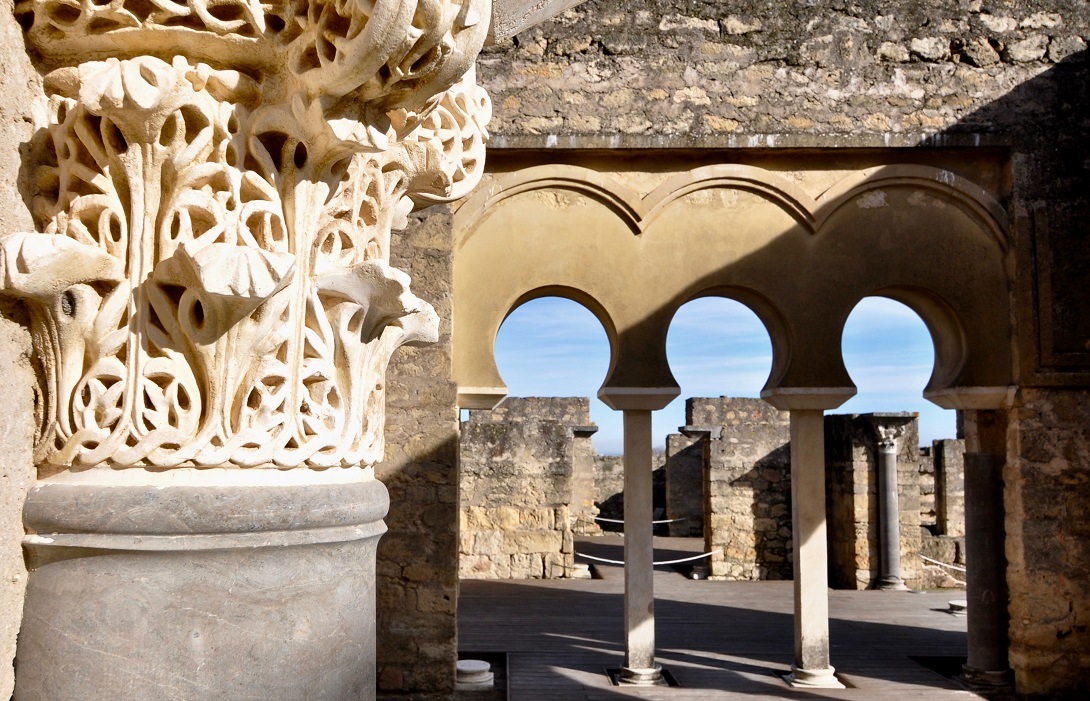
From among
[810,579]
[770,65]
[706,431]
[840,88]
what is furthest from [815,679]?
[706,431]

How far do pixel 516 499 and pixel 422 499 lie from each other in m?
5.74

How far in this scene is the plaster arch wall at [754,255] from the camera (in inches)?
265

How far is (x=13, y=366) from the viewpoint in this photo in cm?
131

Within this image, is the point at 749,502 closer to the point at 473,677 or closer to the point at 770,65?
the point at 473,677

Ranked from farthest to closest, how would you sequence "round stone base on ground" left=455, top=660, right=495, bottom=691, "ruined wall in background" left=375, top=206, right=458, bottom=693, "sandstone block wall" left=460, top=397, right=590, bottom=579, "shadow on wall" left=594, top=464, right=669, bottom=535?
"shadow on wall" left=594, top=464, right=669, bottom=535
"sandstone block wall" left=460, top=397, right=590, bottom=579
"round stone base on ground" left=455, top=660, right=495, bottom=691
"ruined wall in background" left=375, top=206, right=458, bottom=693

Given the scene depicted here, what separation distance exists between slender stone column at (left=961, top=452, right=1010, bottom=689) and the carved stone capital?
653 cm

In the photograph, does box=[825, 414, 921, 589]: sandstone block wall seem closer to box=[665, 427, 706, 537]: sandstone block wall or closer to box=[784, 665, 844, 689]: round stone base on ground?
box=[665, 427, 706, 537]: sandstone block wall

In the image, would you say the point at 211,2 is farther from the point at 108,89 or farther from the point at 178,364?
the point at 178,364

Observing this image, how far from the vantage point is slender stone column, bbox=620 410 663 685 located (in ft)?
21.6

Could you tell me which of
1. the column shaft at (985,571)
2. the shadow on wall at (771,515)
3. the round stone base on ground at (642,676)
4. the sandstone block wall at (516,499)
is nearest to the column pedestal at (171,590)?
the round stone base on ground at (642,676)

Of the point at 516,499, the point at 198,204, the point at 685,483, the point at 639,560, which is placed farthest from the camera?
the point at 685,483

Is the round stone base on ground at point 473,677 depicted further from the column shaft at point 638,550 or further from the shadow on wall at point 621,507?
the shadow on wall at point 621,507

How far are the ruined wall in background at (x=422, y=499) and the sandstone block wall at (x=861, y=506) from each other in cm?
668

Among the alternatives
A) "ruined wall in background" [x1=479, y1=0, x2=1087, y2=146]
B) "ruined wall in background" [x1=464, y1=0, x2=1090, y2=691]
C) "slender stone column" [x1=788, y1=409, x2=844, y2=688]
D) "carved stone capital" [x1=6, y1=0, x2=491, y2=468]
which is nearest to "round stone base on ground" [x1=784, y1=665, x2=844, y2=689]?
"slender stone column" [x1=788, y1=409, x2=844, y2=688]
